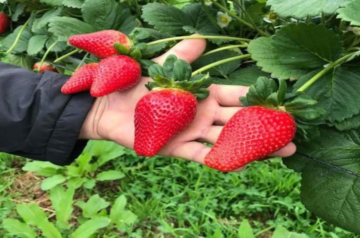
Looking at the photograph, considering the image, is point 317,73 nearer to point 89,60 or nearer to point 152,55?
point 152,55

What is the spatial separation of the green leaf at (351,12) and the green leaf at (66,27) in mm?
444

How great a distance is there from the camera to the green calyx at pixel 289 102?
63 centimetres

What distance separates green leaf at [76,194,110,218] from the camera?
5.40 feet

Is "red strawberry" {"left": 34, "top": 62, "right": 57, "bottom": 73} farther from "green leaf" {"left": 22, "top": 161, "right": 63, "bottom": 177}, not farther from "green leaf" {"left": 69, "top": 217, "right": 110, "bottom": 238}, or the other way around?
"green leaf" {"left": 22, "top": 161, "right": 63, "bottom": 177}

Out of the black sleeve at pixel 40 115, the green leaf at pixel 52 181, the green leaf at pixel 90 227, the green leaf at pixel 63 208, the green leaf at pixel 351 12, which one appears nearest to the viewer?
the green leaf at pixel 351 12

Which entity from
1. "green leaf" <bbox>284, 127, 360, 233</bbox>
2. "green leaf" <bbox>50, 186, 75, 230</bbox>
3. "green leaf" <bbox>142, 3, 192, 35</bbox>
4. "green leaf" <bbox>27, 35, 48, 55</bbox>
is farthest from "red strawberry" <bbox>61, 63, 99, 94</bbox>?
"green leaf" <bbox>50, 186, 75, 230</bbox>

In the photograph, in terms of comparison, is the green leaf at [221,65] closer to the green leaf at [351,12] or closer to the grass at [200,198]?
the green leaf at [351,12]

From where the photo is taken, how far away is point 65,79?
0.93 metres

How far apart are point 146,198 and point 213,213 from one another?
0.88ft

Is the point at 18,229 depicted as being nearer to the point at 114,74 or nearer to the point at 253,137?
the point at 114,74

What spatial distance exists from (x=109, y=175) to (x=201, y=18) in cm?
106

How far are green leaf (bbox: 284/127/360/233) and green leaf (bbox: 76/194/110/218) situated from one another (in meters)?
1.01

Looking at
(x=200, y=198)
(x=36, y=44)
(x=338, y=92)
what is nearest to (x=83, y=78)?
(x=36, y=44)

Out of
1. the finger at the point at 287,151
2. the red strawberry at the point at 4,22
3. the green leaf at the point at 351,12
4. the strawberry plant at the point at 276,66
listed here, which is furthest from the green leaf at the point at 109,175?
the green leaf at the point at 351,12
